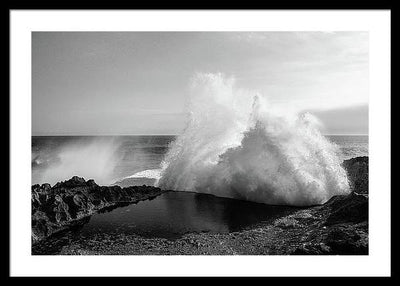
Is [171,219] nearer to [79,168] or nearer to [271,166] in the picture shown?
[271,166]

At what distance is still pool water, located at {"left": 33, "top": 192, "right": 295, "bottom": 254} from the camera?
21.0 feet

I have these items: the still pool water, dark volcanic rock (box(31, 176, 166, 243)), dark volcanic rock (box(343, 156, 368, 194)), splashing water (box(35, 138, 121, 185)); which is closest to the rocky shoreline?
dark volcanic rock (box(31, 176, 166, 243))

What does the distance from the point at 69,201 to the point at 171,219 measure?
273 centimetres

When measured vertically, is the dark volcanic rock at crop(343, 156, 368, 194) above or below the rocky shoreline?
above

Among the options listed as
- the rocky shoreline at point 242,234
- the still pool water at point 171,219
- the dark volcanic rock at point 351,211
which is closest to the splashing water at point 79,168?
the rocky shoreline at point 242,234

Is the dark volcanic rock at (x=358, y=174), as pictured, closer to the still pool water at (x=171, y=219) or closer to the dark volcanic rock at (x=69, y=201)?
the still pool water at (x=171, y=219)

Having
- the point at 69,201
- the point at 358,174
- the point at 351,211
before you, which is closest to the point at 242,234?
the point at 351,211

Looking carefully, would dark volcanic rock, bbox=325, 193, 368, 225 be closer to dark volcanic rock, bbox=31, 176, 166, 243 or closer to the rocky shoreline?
the rocky shoreline

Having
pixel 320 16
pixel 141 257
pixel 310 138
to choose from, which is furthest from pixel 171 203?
pixel 320 16

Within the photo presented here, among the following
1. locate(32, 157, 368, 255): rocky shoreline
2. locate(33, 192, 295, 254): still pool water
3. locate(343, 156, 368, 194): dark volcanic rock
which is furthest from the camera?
locate(343, 156, 368, 194): dark volcanic rock

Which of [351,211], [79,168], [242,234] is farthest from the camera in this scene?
[79,168]

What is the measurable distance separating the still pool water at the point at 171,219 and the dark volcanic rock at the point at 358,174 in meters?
2.58

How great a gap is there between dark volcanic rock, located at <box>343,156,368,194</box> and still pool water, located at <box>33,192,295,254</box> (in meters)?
2.58

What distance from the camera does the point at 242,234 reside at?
634 cm
